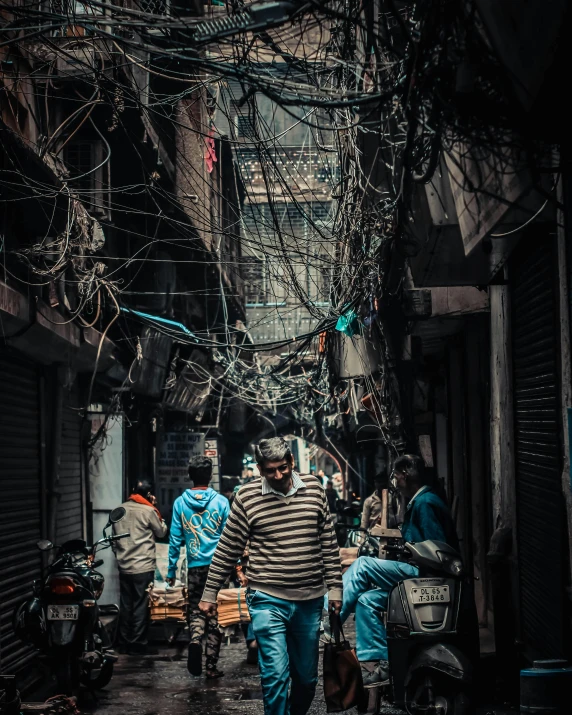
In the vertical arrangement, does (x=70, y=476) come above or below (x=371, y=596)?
above

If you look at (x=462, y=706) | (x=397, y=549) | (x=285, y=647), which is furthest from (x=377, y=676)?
(x=285, y=647)

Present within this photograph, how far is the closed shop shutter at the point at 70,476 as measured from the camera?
12188mm

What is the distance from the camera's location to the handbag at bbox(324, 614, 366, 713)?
6.34 meters

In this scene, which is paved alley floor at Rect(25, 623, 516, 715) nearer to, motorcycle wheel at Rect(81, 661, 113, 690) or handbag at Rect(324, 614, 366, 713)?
motorcycle wheel at Rect(81, 661, 113, 690)

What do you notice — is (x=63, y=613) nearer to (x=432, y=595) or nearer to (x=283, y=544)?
(x=283, y=544)

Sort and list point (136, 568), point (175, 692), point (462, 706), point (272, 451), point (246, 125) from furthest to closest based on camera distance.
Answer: point (136, 568) < point (246, 125) < point (175, 692) < point (272, 451) < point (462, 706)

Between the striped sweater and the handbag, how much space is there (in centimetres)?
37

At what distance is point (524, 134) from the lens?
4.92 m

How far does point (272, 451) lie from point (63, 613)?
2743 millimetres

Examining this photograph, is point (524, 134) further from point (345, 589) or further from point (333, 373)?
point (333, 373)

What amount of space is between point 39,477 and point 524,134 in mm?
7581

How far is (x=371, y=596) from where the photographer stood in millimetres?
7609

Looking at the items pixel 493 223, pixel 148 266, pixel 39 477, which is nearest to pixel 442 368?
pixel 148 266

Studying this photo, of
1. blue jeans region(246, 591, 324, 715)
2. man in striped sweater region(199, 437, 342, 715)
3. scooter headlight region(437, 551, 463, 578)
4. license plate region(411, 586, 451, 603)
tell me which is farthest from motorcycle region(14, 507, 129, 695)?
scooter headlight region(437, 551, 463, 578)
